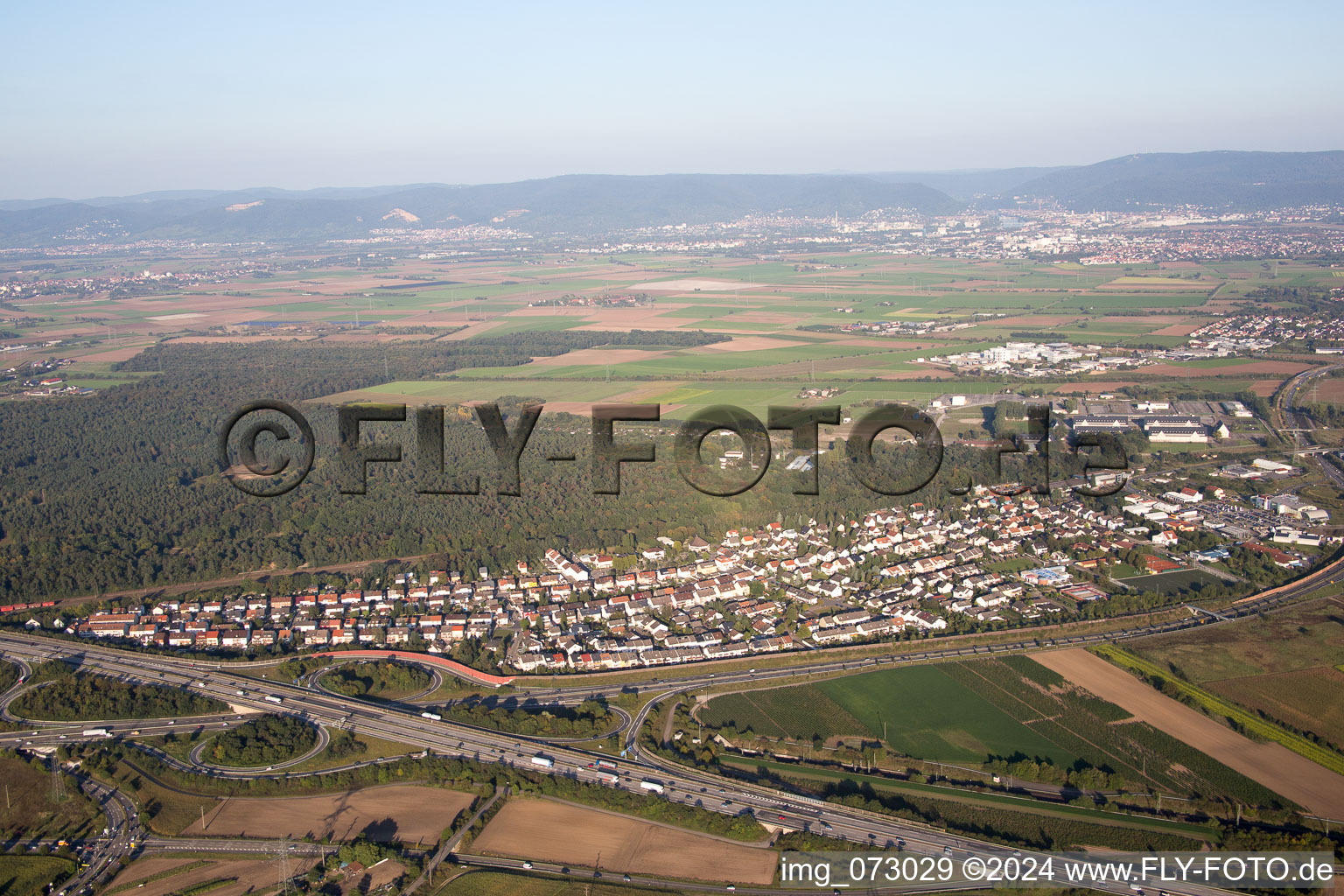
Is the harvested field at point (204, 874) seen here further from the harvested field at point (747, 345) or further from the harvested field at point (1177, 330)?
the harvested field at point (1177, 330)

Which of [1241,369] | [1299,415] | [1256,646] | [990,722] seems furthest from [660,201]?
[990,722]

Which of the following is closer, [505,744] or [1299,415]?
[505,744]

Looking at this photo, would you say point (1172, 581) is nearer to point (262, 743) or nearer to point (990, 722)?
point (990, 722)

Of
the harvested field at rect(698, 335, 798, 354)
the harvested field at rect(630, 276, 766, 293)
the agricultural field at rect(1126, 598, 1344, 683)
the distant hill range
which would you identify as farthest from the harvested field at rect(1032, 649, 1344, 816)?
the distant hill range

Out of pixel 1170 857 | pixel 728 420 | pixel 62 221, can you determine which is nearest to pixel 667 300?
pixel 728 420

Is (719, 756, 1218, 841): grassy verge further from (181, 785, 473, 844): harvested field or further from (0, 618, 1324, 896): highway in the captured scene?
(181, 785, 473, 844): harvested field

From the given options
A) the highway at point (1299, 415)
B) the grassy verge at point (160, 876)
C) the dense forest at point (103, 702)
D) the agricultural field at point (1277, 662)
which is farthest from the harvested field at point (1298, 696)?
the dense forest at point (103, 702)

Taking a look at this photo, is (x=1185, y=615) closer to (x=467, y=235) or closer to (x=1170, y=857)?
(x=1170, y=857)
